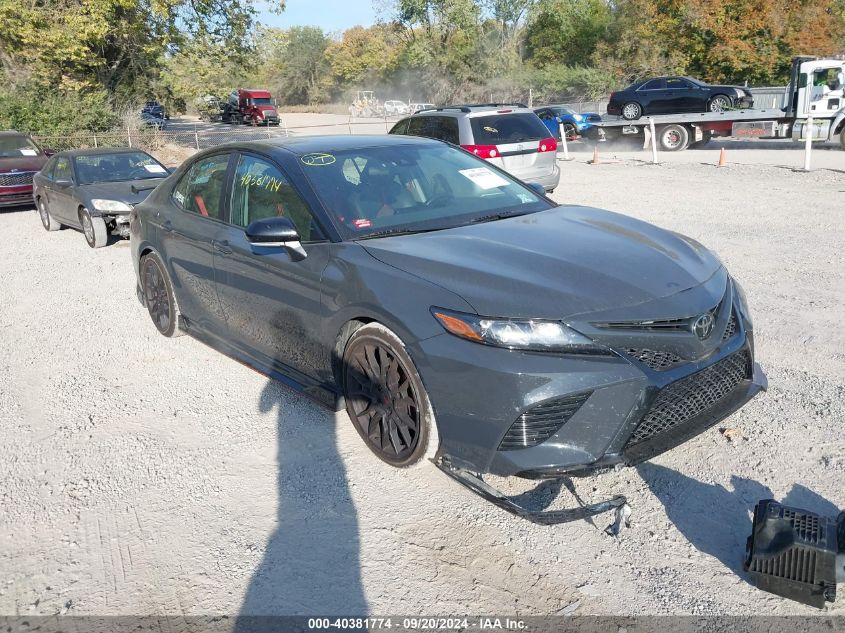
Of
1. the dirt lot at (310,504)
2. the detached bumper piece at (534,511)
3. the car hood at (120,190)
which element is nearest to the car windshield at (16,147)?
the car hood at (120,190)

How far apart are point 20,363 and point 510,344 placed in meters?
4.48

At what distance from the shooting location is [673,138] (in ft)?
75.4

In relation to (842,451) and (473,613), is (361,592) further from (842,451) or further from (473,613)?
(842,451)

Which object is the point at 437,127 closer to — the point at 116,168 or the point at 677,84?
the point at 116,168

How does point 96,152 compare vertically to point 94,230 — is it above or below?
above

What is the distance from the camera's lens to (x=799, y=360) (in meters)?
4.88

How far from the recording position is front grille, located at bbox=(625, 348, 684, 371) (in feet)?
9.89

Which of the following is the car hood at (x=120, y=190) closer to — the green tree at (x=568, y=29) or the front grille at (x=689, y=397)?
the front grille at (x=689, y=397)

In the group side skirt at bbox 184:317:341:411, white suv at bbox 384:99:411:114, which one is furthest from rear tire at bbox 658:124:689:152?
white suv at bbox 384:99:411:114

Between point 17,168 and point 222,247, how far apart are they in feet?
42.1

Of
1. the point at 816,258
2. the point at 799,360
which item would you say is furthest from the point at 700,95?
the point at 799,360

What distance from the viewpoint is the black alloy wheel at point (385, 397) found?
336 cm

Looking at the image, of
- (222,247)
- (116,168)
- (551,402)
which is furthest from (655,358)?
(116,168)

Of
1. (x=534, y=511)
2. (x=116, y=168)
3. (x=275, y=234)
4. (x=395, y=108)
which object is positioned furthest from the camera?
(x=395, y=108)
